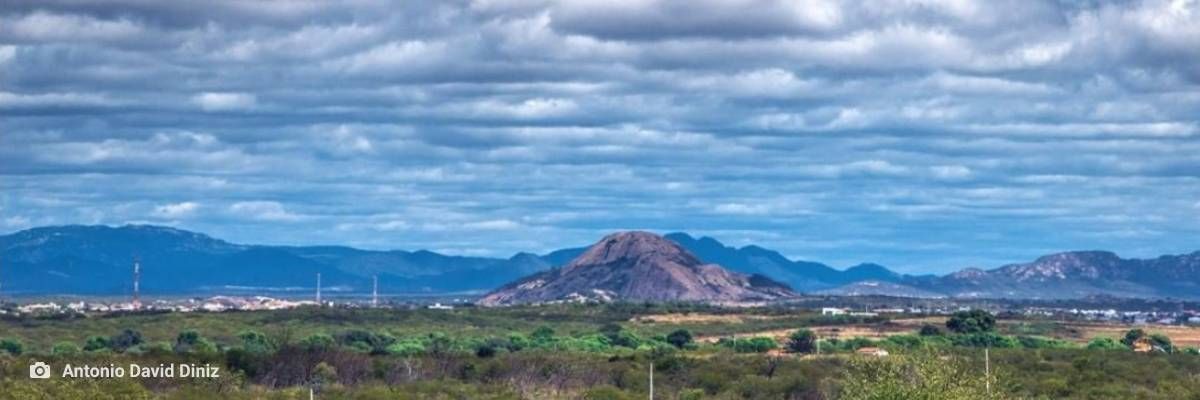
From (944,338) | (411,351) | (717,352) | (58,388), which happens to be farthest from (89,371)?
(944,338)

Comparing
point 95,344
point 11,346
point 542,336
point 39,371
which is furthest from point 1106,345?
point 39,371

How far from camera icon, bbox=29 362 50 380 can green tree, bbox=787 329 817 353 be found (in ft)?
222

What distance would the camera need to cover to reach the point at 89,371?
95938mm

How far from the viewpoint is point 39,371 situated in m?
98.4

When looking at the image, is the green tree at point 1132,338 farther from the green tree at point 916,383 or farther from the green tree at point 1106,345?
the green tree at point 916,383

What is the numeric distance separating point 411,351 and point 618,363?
2045 cm

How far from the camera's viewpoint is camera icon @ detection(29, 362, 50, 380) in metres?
94.8

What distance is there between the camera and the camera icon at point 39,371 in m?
94.8

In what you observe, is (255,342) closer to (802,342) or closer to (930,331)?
(802,342)

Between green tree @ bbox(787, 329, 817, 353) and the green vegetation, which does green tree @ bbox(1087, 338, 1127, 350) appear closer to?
the green vegetation

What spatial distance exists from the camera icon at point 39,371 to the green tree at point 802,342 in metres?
67.6

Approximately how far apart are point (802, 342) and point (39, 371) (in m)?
77.8

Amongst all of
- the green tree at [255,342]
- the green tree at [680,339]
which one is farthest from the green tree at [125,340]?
the green tree at [680,339]

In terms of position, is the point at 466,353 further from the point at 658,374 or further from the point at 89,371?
the point at 89,371
